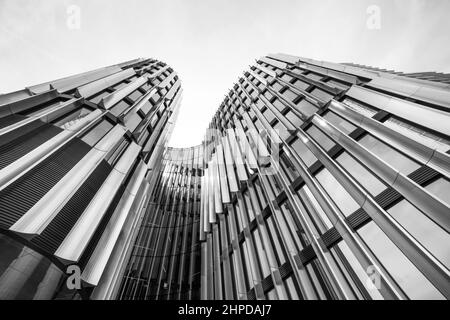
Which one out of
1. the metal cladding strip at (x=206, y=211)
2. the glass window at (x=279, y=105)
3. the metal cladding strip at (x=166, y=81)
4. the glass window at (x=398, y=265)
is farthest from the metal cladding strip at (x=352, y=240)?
the metal cladding strip at (x=166, y=81)

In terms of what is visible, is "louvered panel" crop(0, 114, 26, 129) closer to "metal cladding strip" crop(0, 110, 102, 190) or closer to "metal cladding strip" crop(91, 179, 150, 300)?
"metal cladding strip" crop(0, 110, 102, 190)

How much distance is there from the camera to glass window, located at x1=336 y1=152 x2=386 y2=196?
31.9 ft

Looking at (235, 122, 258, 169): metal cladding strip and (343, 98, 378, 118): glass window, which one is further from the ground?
(235, 122, 258, 169): metal cladding strip

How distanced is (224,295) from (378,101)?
633 inches

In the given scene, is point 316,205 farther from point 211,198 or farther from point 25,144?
point 25,144

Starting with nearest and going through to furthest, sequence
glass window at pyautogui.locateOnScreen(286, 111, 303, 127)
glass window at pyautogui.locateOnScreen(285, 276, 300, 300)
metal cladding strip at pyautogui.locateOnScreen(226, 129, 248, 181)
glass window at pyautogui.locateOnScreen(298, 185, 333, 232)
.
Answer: glass window at pyautogui.locateOnScreen(285, 276, 300, 300) < glass window at pyautogui.locateOnScreen(298, 185, 333, 232) < glass window at pyautogui.locateOnScreen(286, 111, 303, 127) < metal cladding strip at pyautogui.locateOnScreen(226, 129, 248, 181)

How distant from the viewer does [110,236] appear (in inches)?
432

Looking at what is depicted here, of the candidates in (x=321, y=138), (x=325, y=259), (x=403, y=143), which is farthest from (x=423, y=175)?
(x=321, y=138)

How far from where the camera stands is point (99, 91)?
53.6 feet

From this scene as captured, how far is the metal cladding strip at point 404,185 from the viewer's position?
23.0ft

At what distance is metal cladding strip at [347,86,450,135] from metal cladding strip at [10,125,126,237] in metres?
16.3

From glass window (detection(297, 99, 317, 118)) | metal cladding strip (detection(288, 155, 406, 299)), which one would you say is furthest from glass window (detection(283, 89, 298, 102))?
metal cladding strip (detection(288, 155, 406, 299))

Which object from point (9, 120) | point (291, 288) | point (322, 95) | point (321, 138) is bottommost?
point (291, 288)

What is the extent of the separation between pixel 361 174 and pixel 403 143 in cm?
222
